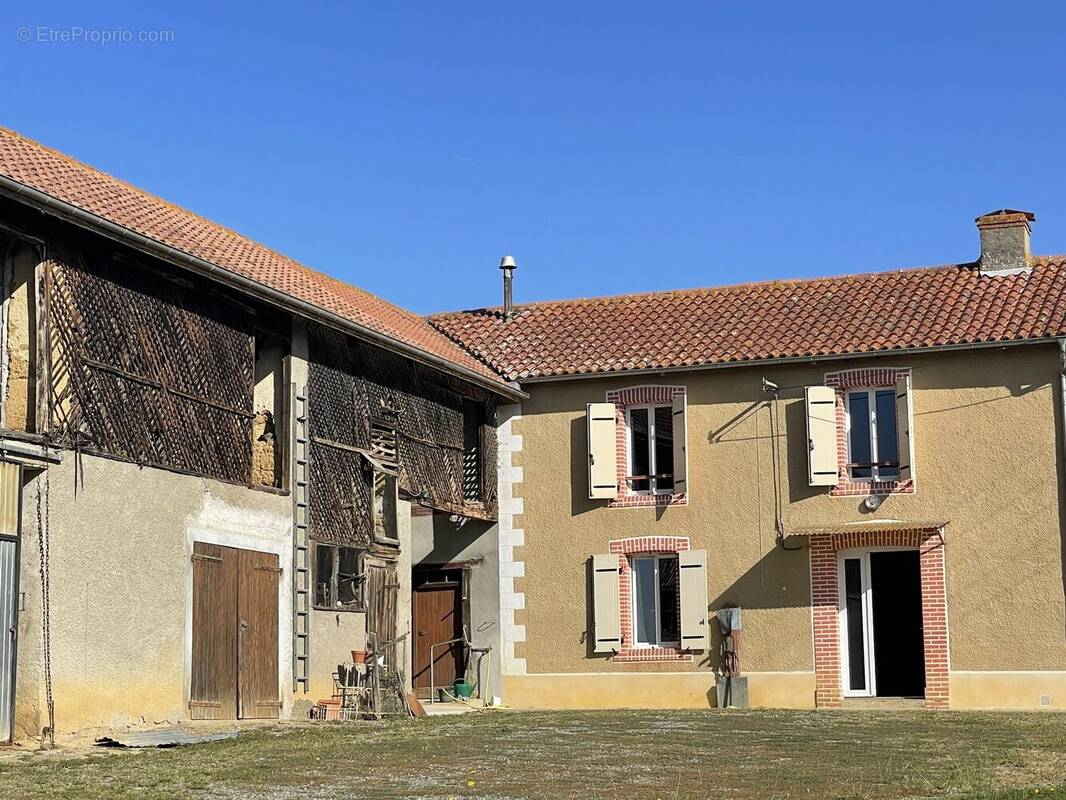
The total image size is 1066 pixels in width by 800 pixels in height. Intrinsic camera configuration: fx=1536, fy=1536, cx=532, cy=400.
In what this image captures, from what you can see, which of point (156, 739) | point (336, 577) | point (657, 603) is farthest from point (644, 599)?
point (156, 739)

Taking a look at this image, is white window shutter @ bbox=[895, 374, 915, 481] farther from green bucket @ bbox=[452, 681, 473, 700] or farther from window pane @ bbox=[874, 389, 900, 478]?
green bucket @ bbox=[452, 681, 473, 700]

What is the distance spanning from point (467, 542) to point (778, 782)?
11.8 meters

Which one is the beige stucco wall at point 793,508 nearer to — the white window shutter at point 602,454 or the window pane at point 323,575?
the white window shutter at point 602,454

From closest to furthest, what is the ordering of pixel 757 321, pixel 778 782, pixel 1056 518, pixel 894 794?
pixel 894 794 → pixel 778 782 → pixel 1056 518 → pixel 757 321

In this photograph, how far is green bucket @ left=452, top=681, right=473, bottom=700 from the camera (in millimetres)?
20109

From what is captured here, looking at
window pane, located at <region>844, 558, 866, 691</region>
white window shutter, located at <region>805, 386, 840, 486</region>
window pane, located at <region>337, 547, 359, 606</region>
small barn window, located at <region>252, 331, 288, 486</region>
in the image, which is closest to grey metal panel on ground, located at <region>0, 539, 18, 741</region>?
small barn window, located at <region>252, 331, 288, 486</region>

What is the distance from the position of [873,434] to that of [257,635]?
8186 mm

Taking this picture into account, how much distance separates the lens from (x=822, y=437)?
1897 cm

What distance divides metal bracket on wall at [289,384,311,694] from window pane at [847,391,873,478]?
279 inches

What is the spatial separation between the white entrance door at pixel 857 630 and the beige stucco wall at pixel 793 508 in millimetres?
489

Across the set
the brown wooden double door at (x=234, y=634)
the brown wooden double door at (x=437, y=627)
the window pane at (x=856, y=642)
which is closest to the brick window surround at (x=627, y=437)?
the window pane at (x=856, y=642)

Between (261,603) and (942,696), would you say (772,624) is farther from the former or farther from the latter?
(261,603)

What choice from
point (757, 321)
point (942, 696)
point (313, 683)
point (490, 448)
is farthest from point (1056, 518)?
point (313, 683)

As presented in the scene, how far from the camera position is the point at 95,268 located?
43.3 ft
